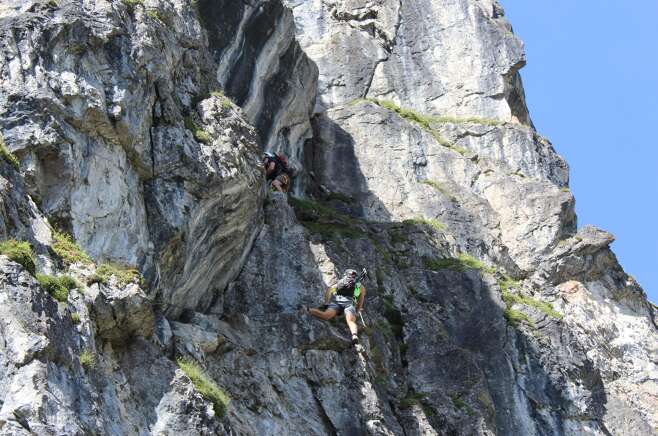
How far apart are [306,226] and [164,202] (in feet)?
25.9

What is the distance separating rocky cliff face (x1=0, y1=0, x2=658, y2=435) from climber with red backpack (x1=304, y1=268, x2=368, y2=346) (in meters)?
0.34

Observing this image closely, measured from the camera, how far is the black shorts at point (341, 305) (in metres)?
24.9

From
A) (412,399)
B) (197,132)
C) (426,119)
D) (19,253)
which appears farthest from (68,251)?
(426,119)

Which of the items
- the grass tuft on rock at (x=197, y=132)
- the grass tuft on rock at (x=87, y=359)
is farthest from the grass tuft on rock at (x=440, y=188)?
the grass tuft on rock at (x=87, y=359)

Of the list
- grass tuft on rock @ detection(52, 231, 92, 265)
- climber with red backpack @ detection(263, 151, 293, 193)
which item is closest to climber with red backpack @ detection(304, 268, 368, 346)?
climber with red backpack @ detection(263, 151, 293, 193)

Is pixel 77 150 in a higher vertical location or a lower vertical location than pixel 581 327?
lower

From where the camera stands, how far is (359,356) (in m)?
24.4

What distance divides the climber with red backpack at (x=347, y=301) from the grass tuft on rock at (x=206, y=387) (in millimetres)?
5239

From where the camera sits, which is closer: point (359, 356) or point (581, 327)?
point (359, 356)

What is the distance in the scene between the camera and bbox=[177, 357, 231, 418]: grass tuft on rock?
18688 mm

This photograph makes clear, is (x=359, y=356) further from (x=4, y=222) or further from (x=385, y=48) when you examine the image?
(x=385, y=48)

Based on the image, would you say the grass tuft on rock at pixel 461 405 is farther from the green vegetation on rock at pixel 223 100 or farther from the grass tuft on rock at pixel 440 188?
the grass tuft on rock at pixel 440 188

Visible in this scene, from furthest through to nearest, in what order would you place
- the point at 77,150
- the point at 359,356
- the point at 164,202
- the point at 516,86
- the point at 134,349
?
the point at 516,86 < the point at 359,356 < the point at 164,202 < the point at 77,150 < the point at 134,349

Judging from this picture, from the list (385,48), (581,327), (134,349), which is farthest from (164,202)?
(385,48)
